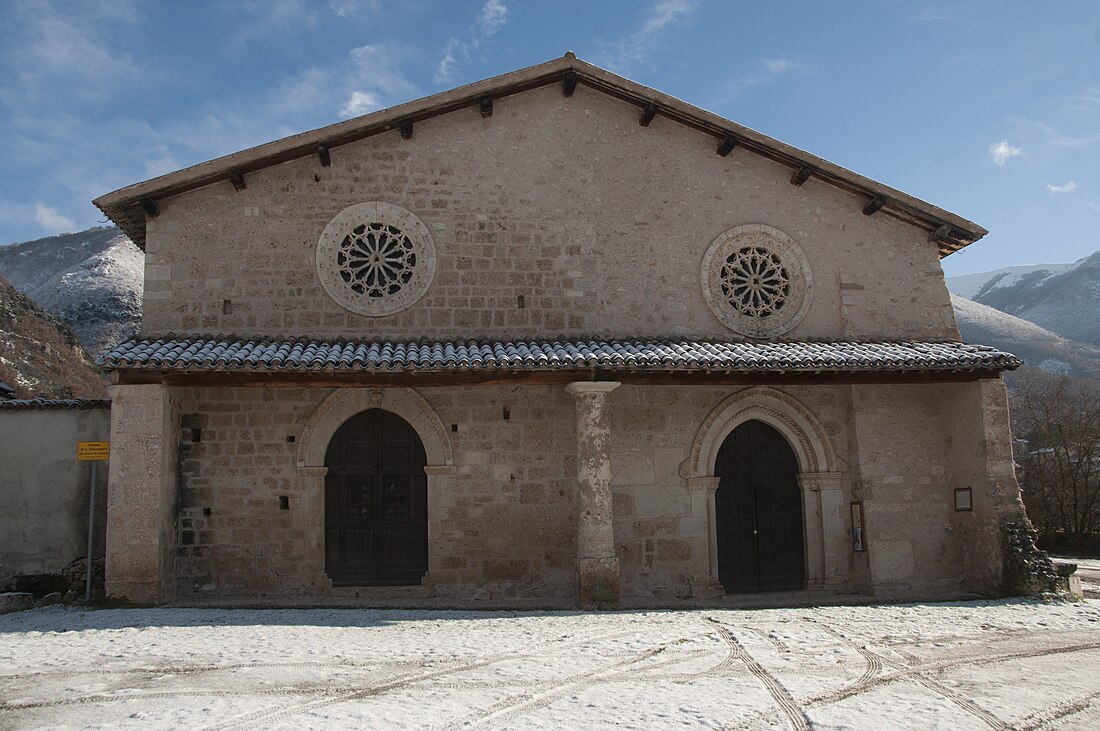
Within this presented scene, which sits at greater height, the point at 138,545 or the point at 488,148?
the point at 488,148

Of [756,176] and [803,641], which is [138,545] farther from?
[756,176]

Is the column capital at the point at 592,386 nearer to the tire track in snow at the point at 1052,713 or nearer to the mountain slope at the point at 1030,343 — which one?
the tire track in snow at the point at 1052,713

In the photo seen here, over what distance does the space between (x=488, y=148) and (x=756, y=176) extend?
3.82 metres

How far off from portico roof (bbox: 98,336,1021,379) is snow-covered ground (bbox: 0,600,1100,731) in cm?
266

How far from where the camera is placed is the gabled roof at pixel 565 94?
10828 mm

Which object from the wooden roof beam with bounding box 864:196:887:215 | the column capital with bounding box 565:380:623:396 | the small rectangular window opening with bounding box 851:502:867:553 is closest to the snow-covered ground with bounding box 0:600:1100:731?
the small rectangular window opening with bounding box 851:502:867:553

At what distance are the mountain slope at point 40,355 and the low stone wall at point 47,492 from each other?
39.9ft

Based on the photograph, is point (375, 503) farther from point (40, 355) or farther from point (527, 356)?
point (40, 355)

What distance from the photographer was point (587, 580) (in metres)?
10.1

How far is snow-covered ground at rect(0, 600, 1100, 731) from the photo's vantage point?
5.44m

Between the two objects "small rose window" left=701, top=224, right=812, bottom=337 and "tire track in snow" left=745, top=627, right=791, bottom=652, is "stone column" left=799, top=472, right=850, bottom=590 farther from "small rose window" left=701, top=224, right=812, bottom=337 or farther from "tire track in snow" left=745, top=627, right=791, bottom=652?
"tire track in snow" left=745, top=627, right=791, bottom=652

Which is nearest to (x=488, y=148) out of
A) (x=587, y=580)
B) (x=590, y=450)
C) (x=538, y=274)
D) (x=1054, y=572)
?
(x=538, y=274)

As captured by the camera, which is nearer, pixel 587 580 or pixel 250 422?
pixel 587 580

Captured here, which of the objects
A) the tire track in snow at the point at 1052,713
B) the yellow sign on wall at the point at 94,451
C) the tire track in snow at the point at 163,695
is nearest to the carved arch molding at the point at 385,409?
the yellow sign on wall at the point at 94,451
